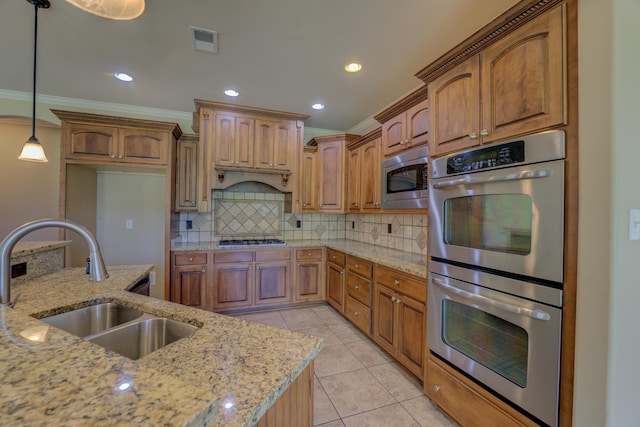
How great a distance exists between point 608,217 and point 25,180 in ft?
18.6

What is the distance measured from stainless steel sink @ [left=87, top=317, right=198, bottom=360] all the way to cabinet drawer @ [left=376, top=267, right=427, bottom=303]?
5.01 feet

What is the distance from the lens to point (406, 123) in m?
2.40

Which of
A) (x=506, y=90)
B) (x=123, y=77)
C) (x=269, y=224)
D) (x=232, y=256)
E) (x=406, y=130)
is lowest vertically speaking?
(x=232, y=256)

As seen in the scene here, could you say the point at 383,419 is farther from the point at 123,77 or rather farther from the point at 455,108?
the point at 123,77

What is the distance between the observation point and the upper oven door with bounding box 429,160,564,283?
118cm

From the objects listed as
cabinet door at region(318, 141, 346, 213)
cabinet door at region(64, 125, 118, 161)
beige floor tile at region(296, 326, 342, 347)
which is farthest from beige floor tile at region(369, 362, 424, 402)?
cabinet door at region(64, 125, 118, 161)

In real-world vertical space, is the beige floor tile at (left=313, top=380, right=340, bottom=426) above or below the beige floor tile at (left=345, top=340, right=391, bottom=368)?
below

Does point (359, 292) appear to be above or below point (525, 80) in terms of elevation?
below

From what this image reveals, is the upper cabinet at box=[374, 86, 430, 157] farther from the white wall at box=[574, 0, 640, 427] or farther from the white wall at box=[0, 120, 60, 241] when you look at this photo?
the white wall at box=[0, 120, 60, 241]

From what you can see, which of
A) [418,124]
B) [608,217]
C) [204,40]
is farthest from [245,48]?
Result: [608,217]

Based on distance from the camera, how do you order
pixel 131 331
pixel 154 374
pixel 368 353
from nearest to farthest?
pixel 154 374, pixel 131 331, pixel 368 353

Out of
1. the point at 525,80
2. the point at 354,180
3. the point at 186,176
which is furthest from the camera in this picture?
the point at 354,180

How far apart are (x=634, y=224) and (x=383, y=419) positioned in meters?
1.68

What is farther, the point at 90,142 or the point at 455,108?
the point at 90,142
